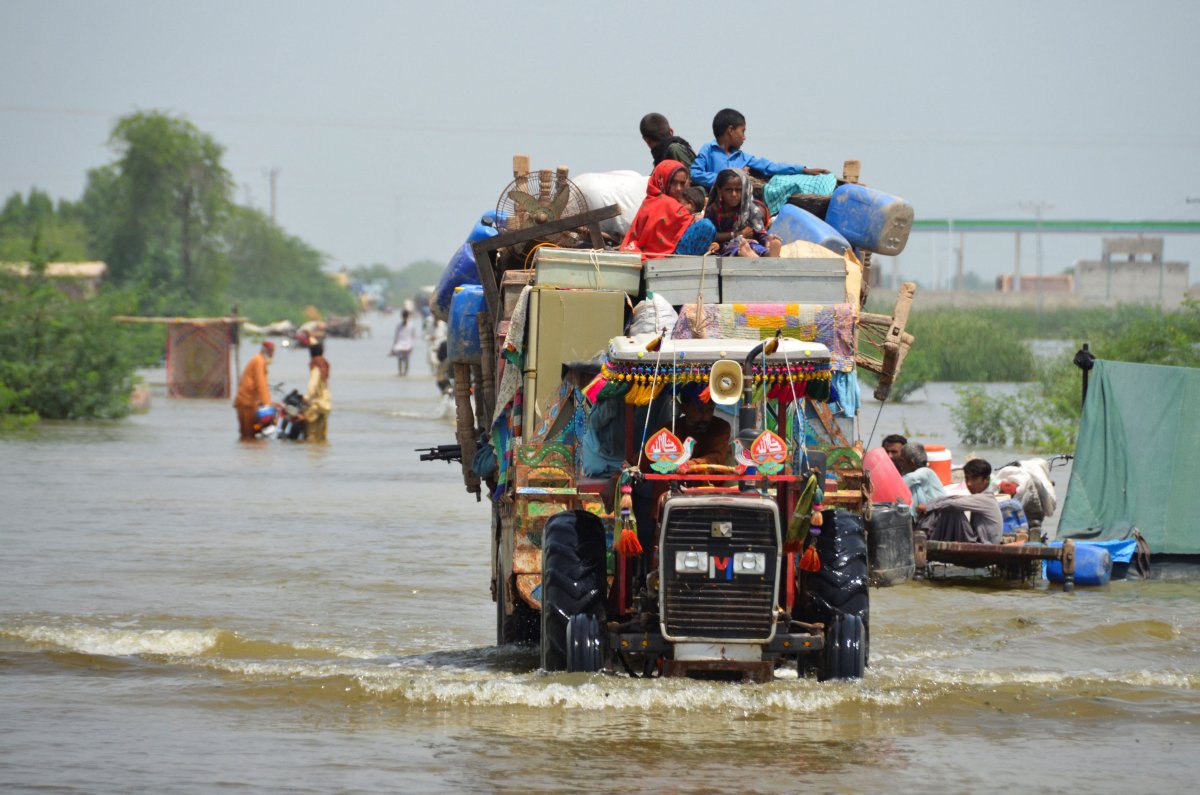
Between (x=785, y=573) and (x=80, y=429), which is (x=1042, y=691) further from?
(x=80, y=429)

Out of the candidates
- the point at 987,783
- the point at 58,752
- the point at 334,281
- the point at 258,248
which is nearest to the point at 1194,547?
the point at 987,783

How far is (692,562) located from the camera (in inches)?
347

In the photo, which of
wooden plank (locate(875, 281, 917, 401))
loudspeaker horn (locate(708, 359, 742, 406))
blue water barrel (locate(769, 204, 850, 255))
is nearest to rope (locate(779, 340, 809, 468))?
loudspeaker horn (locate(708, 359, 742, 406))

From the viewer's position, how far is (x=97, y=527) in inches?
733

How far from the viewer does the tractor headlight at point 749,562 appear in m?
8.82

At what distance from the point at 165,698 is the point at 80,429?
2246 centimetres

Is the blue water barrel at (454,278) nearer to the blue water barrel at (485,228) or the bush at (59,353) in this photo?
the blue water barrel at (485,228)

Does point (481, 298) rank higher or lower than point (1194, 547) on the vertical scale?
higher

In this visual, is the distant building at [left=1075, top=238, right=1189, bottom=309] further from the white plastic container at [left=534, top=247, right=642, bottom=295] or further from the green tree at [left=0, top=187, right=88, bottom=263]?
the white plastic container at [left=534, top=247, right=642, bottom=295]

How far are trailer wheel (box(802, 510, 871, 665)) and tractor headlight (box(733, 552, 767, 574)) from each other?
2.07 feet

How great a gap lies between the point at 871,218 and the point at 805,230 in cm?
58

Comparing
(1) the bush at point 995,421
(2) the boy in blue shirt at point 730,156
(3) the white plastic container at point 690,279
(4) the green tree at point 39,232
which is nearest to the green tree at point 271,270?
(4) the green tree at point 39,232

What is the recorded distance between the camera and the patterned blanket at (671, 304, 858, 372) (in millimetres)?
9891

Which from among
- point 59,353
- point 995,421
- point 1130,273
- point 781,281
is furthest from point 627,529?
point 1130,273
